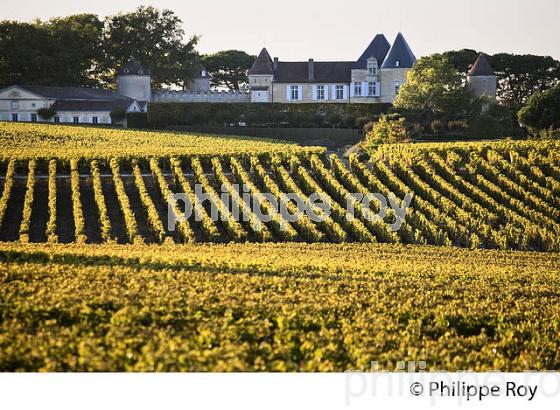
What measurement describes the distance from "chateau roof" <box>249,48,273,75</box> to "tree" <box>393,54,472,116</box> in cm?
1444

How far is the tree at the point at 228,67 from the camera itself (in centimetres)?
7575

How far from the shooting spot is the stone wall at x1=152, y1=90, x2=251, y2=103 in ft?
200

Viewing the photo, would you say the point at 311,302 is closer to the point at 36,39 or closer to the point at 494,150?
the point at 494,150

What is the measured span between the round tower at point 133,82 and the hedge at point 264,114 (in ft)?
33.2

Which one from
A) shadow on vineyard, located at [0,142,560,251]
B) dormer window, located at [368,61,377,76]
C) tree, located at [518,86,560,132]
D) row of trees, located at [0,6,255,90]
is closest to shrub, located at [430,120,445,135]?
tree, located at [518,86,560,132]

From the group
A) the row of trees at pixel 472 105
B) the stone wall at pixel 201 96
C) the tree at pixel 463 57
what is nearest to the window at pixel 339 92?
the stone wall at pixel 201 96

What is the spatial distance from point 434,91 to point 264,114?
9641 mm

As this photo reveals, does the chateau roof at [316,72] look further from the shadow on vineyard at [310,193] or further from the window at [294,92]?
the shadow on vineyard at [310,193]

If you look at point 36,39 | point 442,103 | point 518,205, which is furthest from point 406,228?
point 36,39

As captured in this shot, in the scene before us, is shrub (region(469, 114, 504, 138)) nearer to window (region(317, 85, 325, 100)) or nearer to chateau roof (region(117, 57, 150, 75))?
window (region(317, 85, 325, 100))

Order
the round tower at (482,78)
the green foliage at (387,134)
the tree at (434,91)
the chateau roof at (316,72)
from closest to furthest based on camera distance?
the green foliage at (387,134) < the tree at (434,91) < the round tower at (482,78) < the chateau roof at (316,72)

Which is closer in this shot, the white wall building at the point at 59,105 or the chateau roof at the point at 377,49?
the white wall building at the point at 59,105

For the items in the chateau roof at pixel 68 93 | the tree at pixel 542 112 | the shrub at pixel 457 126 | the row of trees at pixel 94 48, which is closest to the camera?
the tree at pixel 542 112

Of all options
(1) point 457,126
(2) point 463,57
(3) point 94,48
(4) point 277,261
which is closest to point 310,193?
(4) point 277,261
